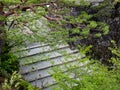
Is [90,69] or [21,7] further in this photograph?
[90,69]

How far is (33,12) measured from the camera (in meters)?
4.01

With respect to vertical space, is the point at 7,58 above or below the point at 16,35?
below

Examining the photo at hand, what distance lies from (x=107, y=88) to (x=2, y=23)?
192cm

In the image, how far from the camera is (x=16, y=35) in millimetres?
4660

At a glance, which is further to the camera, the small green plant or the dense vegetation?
the dense vegetation

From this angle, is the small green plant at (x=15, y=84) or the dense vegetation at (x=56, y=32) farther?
the dense vegetation at (x=56, y=32)

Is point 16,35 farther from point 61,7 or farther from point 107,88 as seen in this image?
point 107,88

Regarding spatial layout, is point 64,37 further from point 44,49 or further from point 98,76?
point 44,49

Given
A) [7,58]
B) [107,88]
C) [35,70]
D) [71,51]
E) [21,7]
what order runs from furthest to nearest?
1. [71,51]
2. [35,70]
3. [7,58]
4. [21,7]
5. [107,88]

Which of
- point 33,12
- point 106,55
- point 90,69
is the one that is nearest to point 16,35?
point 33,12

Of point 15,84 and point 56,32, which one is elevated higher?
point 56,32

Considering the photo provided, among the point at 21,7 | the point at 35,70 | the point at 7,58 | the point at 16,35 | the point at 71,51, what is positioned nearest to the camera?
the point at 21,7

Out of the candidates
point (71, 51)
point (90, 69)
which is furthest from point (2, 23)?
point (71, 51)

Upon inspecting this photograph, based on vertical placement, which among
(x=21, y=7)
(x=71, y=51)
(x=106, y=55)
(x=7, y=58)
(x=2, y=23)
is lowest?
(x=106, y=55)
